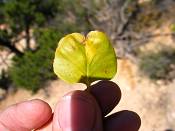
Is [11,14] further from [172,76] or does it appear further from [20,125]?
[20,125]

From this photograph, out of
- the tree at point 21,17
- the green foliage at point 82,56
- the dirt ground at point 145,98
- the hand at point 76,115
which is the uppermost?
the green foliage at point 82,56

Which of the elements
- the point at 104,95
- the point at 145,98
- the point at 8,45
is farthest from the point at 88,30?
the point at 104,95

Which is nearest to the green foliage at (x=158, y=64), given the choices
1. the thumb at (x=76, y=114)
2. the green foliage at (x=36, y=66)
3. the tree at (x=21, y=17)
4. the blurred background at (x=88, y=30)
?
the blurred background at (x=88, y=30)

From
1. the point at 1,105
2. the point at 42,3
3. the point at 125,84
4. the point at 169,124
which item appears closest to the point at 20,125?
the point at 169,124

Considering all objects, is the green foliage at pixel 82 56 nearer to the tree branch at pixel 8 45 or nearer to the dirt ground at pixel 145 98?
the dirt ground at pixel 145 98

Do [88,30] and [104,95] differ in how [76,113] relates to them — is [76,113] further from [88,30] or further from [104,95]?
[88,30]

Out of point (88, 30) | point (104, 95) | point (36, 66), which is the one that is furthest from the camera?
point (88, 30)

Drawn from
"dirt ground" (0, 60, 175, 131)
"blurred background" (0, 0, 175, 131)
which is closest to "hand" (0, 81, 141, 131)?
"dirt ground" (0, 60, 175, 131)

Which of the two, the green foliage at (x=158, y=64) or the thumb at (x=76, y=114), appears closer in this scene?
the thumb at (x=76, y=114)
